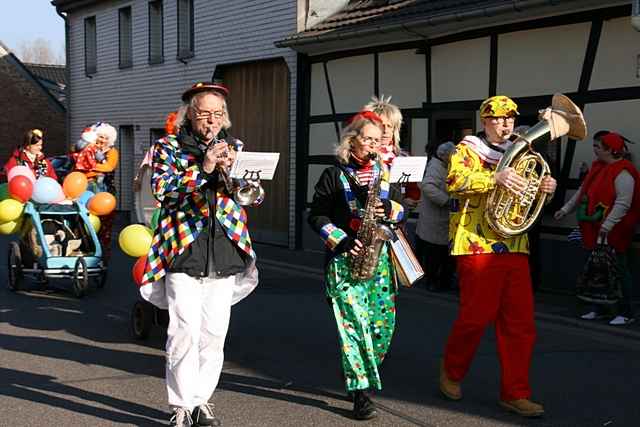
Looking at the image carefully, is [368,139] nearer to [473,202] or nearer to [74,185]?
[473,202]

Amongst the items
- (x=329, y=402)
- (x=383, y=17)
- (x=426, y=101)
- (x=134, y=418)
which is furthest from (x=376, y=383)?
(x=383, y=17)

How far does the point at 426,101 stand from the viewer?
12984 mm

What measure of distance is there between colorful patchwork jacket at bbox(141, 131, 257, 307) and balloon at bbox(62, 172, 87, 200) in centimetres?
523

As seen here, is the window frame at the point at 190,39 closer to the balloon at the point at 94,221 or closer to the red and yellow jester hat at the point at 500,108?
the balloon at the point at 94,221

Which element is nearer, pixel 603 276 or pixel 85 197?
pixel 603 276

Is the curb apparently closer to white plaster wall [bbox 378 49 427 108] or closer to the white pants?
white plaster wall [bbox 378 49 427 108]

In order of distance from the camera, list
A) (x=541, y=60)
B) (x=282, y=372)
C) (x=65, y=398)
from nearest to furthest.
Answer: (x=65, y=398)
(x=282, y=372)
(x=541, y=60)

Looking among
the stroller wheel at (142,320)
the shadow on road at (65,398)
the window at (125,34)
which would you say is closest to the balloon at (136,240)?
the stroller wheel at (142,320)

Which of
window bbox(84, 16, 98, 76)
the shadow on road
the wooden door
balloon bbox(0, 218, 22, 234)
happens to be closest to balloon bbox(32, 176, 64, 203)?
balloon bbox(0, 218, 22, 234)

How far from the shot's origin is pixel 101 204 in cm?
1000

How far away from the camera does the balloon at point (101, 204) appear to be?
394 inches

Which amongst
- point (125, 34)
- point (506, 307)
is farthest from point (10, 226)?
point (125, 34)

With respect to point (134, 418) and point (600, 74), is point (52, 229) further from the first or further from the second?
point (600, 74)

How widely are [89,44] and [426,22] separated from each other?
15.2 meters
